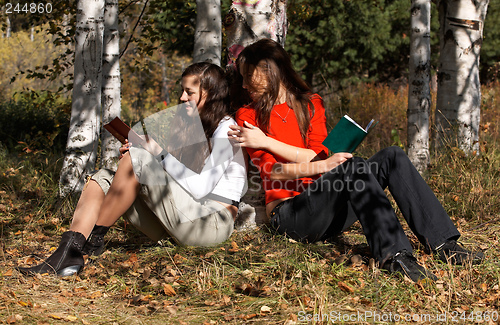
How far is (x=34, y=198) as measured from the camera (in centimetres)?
447

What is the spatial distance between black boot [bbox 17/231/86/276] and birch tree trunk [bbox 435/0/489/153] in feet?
12.3

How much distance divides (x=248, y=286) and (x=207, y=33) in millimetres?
2782

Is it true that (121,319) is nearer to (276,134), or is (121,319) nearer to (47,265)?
(47,265)

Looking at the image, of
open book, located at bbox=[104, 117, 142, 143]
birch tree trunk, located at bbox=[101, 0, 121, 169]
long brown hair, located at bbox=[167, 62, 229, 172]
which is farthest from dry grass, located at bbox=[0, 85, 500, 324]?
birch tree trunk, located at bbox=[101, 0, 121, 169]

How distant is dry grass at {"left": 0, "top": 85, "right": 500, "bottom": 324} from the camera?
2180 millimetres

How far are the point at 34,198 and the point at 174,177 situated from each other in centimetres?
225

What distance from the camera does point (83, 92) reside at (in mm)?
4199

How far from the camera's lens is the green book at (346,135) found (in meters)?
2.53

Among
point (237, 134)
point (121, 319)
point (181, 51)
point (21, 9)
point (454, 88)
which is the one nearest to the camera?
point (121, 319)

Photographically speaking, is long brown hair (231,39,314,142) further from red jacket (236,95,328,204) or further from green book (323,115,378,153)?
green book (323,115,378,153)

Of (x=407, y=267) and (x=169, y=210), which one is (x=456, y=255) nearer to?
(x=407, y=267)

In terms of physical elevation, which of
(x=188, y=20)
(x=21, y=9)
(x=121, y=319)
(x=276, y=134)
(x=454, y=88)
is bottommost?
(x=121, y=319)

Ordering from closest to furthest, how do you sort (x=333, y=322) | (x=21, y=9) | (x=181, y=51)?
(x=333, y=322) → (x=21, y=9) → (x=181, y=51)

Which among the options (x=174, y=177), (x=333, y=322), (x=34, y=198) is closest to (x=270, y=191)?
(x=174, y=177)
